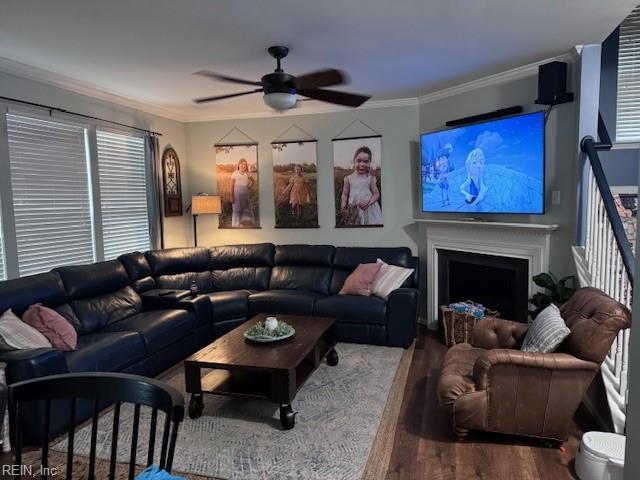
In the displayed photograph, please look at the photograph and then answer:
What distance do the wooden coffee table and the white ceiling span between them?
2.26 metres

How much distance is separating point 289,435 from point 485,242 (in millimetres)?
2728

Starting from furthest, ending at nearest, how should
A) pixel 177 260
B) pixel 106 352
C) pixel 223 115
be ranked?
pixel 223 115 < pixel 177 260 < pixel 106 352

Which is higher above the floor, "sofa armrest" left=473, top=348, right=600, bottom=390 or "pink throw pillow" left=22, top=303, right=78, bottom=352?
"pink throw pillow" left=22, top=303, right=78, bottom=352

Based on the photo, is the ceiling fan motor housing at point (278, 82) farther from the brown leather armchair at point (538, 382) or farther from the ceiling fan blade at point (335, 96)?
the brown leather armchair at point (538, 382)

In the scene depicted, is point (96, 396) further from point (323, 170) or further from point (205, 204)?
point (323, 170)

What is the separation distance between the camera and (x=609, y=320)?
2.35 meters

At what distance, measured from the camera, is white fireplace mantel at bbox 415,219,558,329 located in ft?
12.4

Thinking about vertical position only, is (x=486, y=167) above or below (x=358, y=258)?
above

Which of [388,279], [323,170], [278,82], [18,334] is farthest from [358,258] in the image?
[18,334]

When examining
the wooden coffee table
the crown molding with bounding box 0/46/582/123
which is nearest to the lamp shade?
the crown molding with bounding box 0/46/582/123

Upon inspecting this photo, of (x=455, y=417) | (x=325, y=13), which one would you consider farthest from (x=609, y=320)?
(x=325, y=13)

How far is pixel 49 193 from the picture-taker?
390cm

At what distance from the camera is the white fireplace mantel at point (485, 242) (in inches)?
149

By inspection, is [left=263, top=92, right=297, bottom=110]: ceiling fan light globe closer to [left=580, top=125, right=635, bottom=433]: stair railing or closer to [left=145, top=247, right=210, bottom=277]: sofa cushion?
[left=580, top=125, right=635, bottom=433]: stair railing
